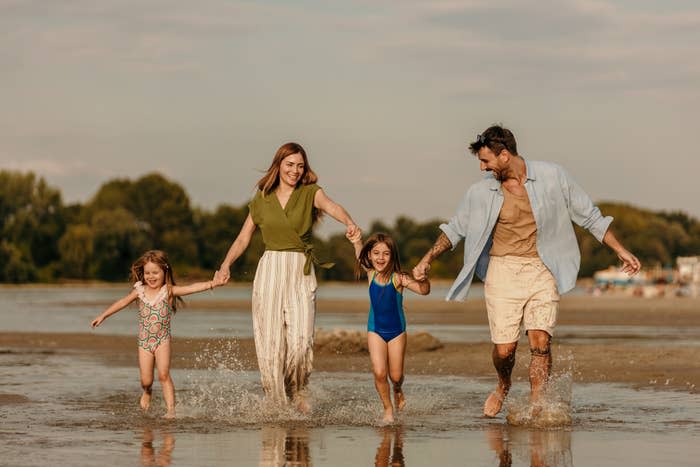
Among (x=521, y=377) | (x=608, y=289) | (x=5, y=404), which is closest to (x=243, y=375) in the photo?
(x=521, y=377)

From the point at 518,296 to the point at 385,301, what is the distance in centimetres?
100

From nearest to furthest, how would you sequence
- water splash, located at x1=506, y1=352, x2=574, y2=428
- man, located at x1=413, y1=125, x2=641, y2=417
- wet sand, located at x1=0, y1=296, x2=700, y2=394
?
water splash, located at x1=506, y1=352, x2=574, y2=428 < man, located at x1=413, y1=125, x2=641, y2=417 < wet sand, located at x1=0, y1=296, x2=700, y2=394

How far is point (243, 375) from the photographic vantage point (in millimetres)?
14773

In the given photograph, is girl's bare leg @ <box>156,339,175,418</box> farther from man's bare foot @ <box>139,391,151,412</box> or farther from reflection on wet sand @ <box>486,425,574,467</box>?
reflection on wet sand @ <box>486,425,574,467</box>

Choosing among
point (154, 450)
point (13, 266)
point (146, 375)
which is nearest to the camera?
point (154, 450)

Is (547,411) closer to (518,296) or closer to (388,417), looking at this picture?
(518,296)

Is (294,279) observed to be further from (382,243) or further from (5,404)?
(5,404)

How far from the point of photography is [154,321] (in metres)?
10.4

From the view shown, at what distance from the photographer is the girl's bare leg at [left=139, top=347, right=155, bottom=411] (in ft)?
34.0

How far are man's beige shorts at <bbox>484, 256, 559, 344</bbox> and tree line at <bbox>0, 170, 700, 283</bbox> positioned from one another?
72700 mm

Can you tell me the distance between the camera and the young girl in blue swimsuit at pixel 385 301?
32.4ft

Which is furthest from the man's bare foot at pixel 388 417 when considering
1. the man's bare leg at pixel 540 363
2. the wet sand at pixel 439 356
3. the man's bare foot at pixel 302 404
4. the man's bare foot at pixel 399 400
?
the wet sand at pixel 439 356

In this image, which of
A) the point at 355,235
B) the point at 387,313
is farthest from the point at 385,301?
the point at 355,235

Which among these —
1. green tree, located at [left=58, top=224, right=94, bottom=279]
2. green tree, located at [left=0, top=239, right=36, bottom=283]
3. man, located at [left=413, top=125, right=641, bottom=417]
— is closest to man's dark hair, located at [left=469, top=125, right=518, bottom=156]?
man, located at [left=413, top=125, right=641, bottom=417]
